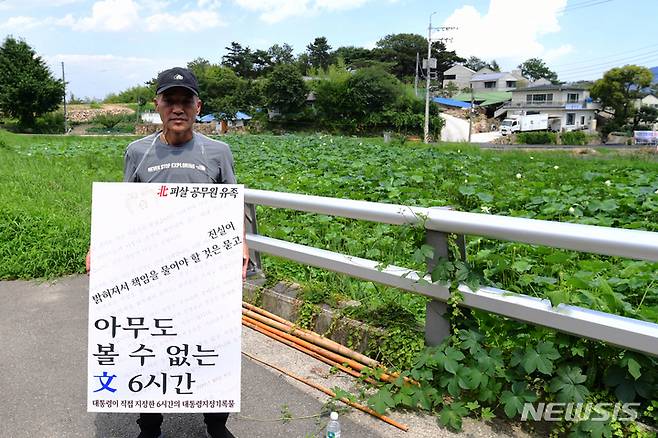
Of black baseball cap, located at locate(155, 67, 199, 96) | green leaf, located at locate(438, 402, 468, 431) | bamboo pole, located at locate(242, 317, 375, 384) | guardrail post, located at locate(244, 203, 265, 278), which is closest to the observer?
black baseball cap, located at locate(155, 67, 199, 96)

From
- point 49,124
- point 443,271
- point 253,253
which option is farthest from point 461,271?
point 49,124

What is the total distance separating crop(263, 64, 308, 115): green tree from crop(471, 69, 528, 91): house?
40.2 metres

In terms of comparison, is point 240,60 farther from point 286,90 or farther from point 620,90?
point 620,90

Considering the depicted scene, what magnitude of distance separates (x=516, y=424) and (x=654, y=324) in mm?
840

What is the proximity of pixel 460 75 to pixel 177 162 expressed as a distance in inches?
4082

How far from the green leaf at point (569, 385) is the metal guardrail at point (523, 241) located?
0.21 metres

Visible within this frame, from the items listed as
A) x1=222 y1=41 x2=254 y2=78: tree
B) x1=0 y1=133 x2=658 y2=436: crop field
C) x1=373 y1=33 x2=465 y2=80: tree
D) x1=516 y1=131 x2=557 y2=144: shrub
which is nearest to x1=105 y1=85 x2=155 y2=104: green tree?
x1=222 y1=41 x2=254 y2=78: tree

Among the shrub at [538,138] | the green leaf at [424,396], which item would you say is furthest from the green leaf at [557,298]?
the shrub at [538,138]

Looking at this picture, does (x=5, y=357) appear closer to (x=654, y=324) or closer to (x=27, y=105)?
(x=654, y=324)

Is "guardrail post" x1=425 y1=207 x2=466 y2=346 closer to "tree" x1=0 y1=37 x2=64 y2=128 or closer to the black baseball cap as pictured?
the black baseball cap

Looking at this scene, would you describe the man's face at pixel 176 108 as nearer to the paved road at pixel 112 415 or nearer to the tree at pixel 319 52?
the paved road at pixel 112 415

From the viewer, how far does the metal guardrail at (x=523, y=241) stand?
221cm

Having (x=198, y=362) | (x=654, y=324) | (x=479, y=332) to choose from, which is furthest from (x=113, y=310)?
(x=654, y=324)

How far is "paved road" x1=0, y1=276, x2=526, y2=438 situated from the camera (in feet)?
8.71
